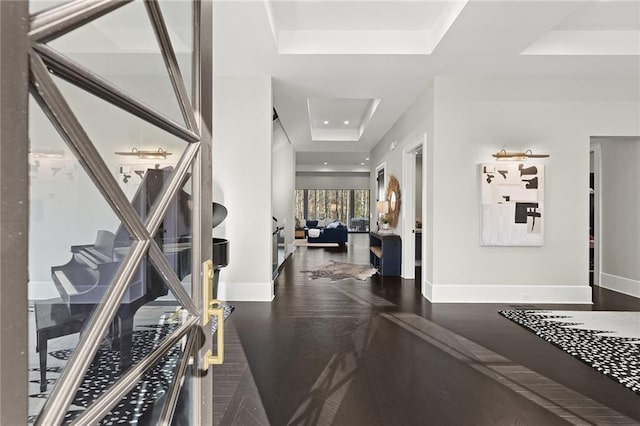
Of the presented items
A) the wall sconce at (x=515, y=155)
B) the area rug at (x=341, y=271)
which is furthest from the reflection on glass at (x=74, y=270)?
the area rug at (x=341, y=271)

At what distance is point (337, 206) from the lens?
18.1 metres

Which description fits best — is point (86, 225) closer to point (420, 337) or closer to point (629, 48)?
point (420, 337)

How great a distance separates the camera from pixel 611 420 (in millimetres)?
2061

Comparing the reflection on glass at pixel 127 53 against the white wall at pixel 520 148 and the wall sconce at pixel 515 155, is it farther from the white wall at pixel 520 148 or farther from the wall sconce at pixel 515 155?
the wall sconce at pixel 515 155

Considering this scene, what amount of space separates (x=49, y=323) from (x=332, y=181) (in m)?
17.1

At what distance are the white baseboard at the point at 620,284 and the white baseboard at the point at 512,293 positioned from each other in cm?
111

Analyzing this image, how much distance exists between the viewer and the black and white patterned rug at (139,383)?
0.57 m

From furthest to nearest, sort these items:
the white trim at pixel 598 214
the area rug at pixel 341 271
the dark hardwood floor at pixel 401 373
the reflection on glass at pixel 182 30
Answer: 1. the area rug at pixel 341 271
2. the white trim at pixel 598 214
3. the dark hardwood floor at pixel 401 373
4. the reflection on glass at pixel 182 30

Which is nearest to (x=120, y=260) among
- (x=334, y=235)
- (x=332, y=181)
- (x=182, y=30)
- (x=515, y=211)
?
(x=182, y=30)

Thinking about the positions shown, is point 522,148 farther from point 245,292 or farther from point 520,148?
point 245,292

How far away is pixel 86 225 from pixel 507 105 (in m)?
5.32

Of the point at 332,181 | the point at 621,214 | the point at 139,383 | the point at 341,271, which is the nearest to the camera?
the point at 139,383

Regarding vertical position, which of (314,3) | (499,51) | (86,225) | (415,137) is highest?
(314,3)

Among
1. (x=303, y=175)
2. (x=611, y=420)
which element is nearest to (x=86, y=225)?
(x=611, y=420)
